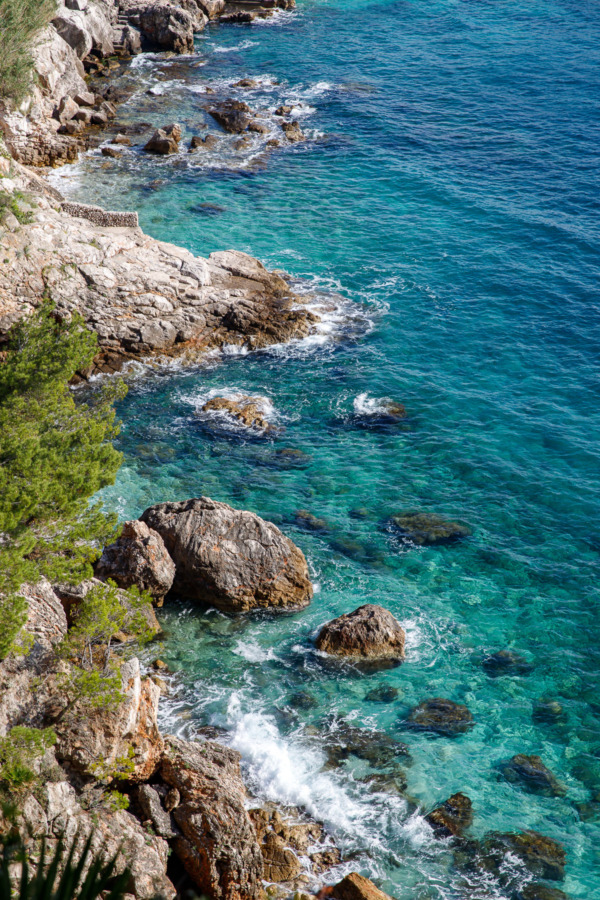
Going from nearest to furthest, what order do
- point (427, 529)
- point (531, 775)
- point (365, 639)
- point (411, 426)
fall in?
1. point (531, 775)
2. point (365, 639)
3. point (427, 529)
4. point (411, 426)

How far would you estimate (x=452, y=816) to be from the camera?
19250 mm

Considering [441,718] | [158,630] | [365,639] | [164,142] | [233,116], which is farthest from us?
[233,116]

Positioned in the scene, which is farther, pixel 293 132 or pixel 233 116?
pixel 233 116

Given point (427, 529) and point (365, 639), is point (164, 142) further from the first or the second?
point (365, 639)

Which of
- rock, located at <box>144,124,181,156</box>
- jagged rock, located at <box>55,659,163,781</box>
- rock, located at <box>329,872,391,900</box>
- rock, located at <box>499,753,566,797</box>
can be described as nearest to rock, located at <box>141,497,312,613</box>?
jagged rock, located at <box>55,659,163,781</box>

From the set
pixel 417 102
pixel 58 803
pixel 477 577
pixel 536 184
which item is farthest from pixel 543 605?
pixel 417 102

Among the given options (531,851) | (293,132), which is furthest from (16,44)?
(531,851)

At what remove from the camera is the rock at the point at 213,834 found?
16.6 m

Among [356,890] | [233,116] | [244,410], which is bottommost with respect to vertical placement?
[356,890]

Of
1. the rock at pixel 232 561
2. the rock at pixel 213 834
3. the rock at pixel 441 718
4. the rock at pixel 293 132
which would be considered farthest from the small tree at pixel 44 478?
the rock at pixel 293 132

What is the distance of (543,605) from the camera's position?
2623 cm

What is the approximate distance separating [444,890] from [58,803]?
939cm

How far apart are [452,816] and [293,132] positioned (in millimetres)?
56202

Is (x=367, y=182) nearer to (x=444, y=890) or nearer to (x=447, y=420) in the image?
(x=447, y=420)
